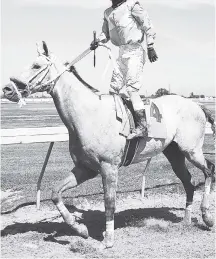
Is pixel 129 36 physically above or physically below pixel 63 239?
above

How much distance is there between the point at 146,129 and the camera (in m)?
6.25

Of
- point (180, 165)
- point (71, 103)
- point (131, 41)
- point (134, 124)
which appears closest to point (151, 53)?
point (131, 41)

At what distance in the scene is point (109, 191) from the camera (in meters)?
6.07

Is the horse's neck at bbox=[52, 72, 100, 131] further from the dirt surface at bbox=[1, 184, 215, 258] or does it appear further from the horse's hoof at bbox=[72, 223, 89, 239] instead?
the dirt surface at bbox=[1, 184, 215, 258]

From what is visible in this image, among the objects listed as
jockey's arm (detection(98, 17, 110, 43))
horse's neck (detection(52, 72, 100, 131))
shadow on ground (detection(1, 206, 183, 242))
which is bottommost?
shadow on ground (detection(1, 206, 183, 242))

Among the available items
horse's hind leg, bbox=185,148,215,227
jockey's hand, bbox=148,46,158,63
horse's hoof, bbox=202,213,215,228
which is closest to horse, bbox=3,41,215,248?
jockey's hand, bbox=148,46,158,63

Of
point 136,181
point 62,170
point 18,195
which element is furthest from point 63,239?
point 62,170

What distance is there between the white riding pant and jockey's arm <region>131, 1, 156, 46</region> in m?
0.20

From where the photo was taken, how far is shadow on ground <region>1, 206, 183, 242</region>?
21.9 feet

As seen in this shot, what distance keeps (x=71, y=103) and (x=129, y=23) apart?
1.26m

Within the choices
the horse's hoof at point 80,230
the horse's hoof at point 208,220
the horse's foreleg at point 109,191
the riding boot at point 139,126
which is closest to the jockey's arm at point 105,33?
the riding boot at point 139,126

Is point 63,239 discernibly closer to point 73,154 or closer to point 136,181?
point 73,154

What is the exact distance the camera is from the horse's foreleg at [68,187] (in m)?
6.06

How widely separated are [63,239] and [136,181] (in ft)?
13.3
